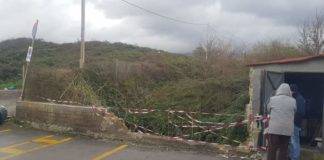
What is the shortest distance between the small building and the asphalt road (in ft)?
4.60

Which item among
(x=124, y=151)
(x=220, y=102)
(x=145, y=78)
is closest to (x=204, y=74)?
(x=145, y=78)

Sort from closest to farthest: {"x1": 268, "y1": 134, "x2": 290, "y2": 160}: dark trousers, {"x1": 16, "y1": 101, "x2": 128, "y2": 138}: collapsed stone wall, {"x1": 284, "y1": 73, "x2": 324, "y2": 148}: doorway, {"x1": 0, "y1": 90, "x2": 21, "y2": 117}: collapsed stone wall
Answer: {"x1": 268, "y1": 134, "x2": 290, "y2": 160}: dark trousers → {"x1": 284, "y1": 73, "x2": 324, "y2": 148}: doorway → {"x1": 16, "y1": 101, "x2": 128, "y2": 138}: collapsed stone wall → {"x1": 0, "y1": 90, "x2": 21, "y2": 117}: collapsed stone wall

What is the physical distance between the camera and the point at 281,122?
9.51 metres

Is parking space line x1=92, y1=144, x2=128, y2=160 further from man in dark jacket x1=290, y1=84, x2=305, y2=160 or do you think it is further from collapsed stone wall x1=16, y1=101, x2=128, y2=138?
man in dark jacket x1=290, y1=84, x2=305, y2=160

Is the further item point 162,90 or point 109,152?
point 162,90

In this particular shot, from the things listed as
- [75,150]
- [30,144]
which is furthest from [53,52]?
[75,150]

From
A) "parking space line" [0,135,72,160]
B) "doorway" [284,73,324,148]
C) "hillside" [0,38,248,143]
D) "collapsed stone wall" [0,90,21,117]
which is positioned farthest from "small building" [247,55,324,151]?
"collapsed stone wall" [0,90,21,117]

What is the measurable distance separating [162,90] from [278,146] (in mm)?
7644

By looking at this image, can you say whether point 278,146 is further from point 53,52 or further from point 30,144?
point 53,52

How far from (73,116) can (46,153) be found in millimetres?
2913

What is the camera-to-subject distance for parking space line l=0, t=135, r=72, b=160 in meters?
12.0

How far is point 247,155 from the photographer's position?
38.6ft

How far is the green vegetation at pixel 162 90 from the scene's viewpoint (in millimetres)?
13953

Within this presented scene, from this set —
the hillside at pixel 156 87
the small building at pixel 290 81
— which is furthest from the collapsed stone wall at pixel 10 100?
the small building at pixel 290 81
